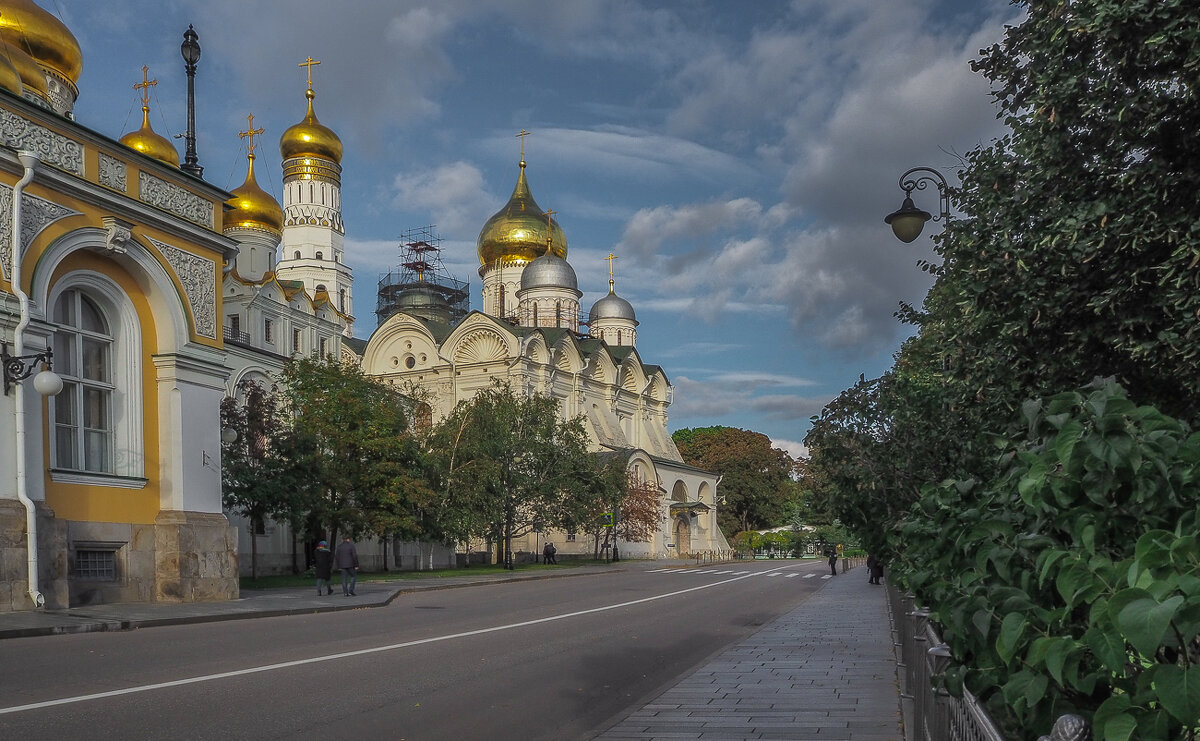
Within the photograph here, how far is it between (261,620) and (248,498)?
15246mm

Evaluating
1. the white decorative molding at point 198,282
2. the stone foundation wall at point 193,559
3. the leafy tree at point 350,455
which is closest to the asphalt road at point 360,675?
the stone foundation wall at point 193,559

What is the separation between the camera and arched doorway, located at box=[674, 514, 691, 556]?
7544 cm

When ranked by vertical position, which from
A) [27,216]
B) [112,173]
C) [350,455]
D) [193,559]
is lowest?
[193,559]

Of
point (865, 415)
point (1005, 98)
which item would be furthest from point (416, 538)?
point (1005, 98)

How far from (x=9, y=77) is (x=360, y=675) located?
15.4 meters

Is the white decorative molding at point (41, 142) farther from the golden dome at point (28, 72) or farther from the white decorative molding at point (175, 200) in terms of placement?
the golden dome at point (28, 72)

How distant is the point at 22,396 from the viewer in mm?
18266

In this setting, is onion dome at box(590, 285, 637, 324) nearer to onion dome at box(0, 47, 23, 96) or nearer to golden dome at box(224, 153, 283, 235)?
golden dome at box(224, 153, 283, 235)

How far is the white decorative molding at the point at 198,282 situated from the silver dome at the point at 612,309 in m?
64.7

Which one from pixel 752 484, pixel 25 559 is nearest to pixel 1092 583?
pixel 25 559

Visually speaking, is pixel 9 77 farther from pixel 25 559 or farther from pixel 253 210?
pixel 253 210

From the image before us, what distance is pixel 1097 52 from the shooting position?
6809mm

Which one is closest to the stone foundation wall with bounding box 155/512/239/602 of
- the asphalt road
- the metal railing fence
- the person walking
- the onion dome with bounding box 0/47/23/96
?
the asphalt road

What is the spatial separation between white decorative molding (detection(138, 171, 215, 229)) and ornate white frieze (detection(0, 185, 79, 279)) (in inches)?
87.2
